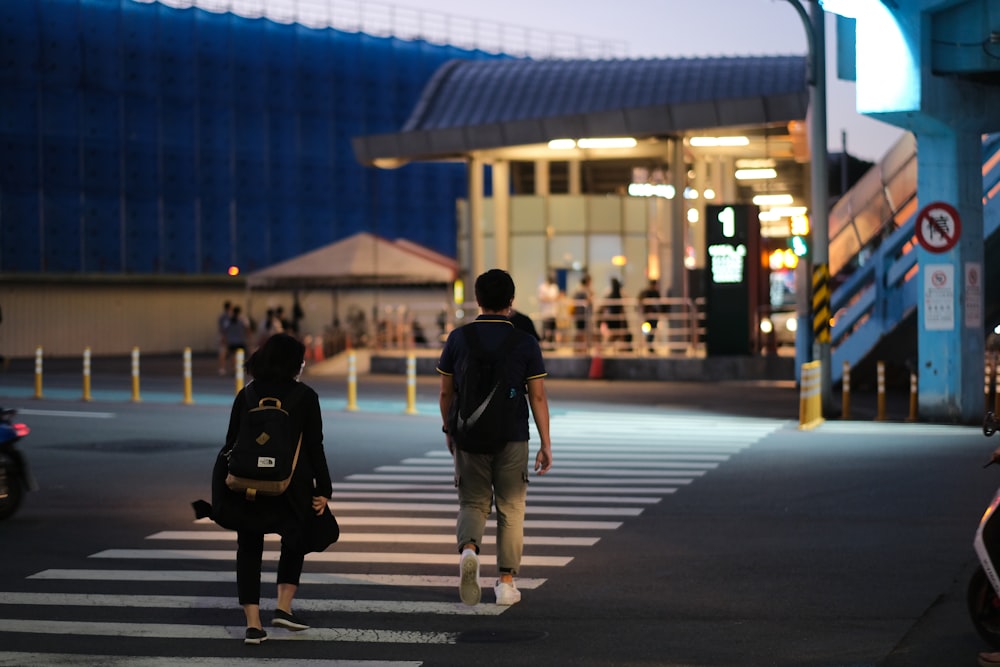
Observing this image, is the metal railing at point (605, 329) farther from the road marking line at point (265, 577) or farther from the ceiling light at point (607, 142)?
the road marking line at point (265, 577)

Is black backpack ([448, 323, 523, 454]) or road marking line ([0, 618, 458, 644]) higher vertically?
black backpack ([448, 323, 523, 454])

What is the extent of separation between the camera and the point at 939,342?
2325 centimetres

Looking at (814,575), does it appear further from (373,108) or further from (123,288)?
(373,108)

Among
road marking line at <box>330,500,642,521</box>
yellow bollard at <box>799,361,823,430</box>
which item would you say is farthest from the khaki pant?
yellow bollard at <box>799,361,823,430</box>

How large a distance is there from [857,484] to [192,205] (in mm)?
55013

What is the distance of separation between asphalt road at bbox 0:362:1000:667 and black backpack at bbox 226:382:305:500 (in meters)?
0.80

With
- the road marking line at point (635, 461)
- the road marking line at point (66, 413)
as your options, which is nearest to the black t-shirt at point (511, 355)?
the road marking line at point (635, 461)

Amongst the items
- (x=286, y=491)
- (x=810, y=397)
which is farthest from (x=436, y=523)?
(x=810, y=397)

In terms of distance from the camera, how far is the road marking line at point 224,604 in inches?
347

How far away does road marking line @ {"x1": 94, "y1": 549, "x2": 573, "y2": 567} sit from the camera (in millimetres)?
10586

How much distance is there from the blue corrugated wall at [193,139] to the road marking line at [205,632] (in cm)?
5544

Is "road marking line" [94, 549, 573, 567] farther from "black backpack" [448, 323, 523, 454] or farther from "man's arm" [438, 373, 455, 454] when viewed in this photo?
"black backpack" [448, 323, 523, 454]

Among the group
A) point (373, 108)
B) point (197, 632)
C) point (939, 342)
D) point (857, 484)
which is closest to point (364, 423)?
point (939, 342)

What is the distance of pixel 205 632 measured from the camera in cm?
815
